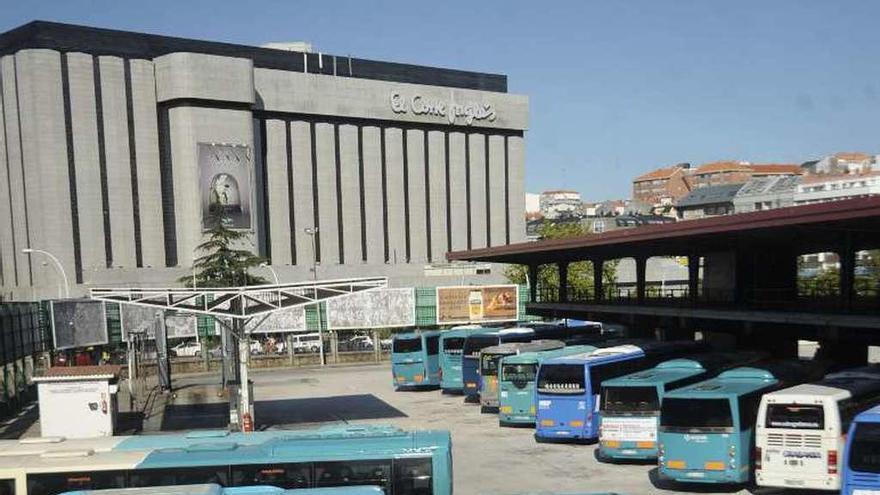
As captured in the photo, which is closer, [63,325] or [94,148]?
[63,325]

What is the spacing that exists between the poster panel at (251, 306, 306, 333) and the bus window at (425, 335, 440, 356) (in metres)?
18.8

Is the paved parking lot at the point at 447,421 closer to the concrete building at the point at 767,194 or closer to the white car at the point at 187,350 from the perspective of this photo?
the white car at the point at 187,350

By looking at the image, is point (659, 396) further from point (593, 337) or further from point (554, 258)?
point (554, 258)

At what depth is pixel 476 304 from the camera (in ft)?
203

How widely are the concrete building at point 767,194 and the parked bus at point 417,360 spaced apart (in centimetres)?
9912

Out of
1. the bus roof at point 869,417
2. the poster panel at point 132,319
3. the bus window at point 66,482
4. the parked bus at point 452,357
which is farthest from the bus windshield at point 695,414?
the poster panel at point 132,319

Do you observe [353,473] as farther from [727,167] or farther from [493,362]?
[727,167]

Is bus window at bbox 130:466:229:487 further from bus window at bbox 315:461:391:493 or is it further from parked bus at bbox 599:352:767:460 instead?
parked bus at bbox 599:352:767:460

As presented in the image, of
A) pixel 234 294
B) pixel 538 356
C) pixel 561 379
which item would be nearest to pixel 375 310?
pixel 538 356

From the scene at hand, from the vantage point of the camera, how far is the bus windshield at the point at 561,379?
25.4 m

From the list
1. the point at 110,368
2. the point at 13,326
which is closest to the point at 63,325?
the point at 13,326

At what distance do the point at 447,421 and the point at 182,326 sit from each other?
30.5m

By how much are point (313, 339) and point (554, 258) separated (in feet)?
79.0

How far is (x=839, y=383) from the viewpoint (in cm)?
1986
